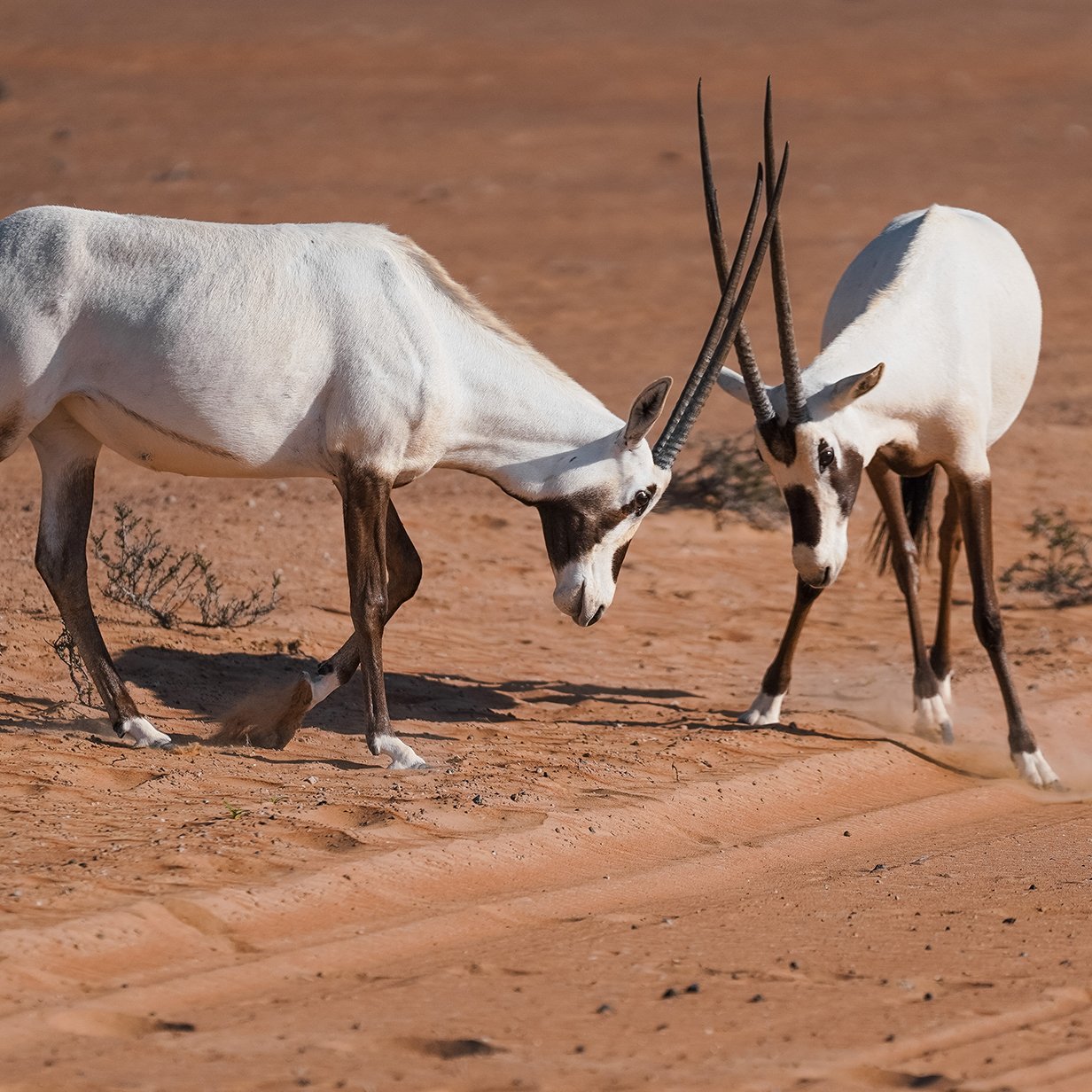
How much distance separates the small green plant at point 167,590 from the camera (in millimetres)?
7254

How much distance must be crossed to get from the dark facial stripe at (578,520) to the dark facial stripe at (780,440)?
2.14 feet

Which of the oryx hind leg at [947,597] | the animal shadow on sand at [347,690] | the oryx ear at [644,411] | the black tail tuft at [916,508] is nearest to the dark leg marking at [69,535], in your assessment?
the animal shadow on sand at [347,690]

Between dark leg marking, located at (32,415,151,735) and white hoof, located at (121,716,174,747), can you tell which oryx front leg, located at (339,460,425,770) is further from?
dark leg marking, located at (32,415,151,735)

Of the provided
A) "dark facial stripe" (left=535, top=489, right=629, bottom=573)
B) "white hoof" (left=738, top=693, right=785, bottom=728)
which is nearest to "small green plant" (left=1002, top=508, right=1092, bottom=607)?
"white hoof" (left=738, top=693, right=785, bottom=728)

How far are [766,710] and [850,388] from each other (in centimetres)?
153

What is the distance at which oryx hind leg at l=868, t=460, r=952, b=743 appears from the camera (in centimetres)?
688

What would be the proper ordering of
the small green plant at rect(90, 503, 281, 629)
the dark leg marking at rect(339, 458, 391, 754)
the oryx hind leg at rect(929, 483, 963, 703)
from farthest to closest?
the small green plant at rect(90, 503, 281, 629) < the oryx hind leg at rect(929, 483, 963, 703) < the dark leg marking at rect(339, 458, 391, 754)

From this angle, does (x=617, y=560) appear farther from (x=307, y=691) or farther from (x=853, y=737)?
(x=853, y=737)

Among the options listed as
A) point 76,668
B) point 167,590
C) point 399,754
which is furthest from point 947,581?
point 76,668

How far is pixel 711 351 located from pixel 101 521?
4276mm

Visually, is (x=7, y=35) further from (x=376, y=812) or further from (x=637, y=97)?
(x=376, y=812)

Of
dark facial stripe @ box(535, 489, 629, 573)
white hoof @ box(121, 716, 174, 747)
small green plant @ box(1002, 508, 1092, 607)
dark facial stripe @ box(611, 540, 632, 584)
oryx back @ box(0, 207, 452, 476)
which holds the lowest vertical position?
small green plant @ box(1002, 508, 1092, 607)

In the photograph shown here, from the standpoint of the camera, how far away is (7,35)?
35719 mm

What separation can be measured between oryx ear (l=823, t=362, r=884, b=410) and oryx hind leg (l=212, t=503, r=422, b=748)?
5.32ft
